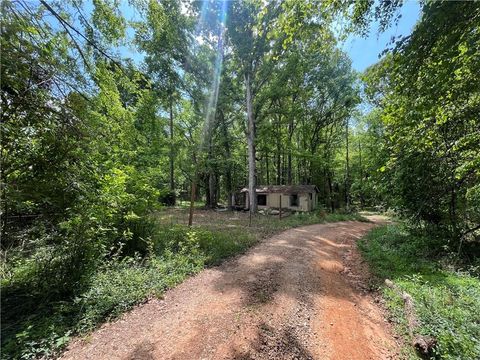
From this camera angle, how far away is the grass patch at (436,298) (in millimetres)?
3221

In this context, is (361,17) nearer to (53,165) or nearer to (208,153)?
Result: (53,165)

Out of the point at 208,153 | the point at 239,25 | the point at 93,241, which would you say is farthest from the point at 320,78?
the point at 93,241

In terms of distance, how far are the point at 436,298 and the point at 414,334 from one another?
1.12 metres

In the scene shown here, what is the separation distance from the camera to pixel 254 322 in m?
3.81

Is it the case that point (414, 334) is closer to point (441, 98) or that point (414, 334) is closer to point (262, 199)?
point (441, 98)

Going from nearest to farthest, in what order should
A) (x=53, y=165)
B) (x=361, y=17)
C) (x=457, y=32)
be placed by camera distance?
(x=457, y=32) < (x=361, y=17) < (x=53, y=165)

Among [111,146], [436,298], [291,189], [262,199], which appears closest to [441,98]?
[436,298]

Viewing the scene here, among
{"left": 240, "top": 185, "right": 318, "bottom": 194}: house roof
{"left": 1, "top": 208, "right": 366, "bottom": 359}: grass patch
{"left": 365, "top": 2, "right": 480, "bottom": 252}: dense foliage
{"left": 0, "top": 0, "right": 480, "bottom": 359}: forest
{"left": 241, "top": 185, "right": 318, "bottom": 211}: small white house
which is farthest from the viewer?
{"left": 240, "top": 185, "right": 318, "bottom": 194}: house roof

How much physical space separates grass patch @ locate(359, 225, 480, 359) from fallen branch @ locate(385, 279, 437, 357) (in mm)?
64

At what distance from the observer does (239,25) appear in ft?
50.9

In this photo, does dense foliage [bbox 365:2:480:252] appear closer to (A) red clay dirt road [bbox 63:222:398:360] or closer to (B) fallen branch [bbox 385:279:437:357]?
(B) fallen branch [bbox 385:279:437:357]

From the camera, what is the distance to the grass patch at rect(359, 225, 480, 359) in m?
3.22

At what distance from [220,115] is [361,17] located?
1893 cm

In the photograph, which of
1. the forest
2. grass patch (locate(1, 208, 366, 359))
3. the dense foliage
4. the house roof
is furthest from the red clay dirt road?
the house roof
